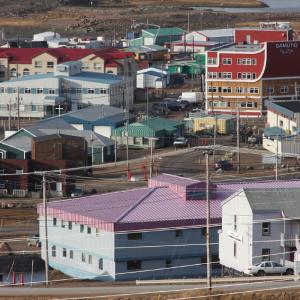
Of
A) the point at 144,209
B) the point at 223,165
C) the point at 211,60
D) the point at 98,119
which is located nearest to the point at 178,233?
the point at 144,209

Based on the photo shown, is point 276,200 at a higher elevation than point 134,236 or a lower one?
higher

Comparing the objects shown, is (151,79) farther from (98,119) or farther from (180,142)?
(180,142)

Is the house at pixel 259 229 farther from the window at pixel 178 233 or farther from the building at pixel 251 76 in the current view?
the building at pixel 251 76

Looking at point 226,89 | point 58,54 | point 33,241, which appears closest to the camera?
point 33,241

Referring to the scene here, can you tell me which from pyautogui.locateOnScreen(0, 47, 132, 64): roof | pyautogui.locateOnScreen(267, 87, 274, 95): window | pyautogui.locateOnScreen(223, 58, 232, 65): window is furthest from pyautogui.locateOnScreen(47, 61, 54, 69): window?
pyautogui.locateOnScreen(267, 87, 274, 95): window

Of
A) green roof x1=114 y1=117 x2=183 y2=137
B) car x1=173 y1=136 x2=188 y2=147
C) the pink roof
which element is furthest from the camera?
green roof x1=114 y1=117 x2=183 y2=137

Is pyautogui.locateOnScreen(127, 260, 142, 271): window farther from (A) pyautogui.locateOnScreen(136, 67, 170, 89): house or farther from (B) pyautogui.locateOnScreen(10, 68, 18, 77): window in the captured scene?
(A) pyautogui.locateOnScreen(136, 67, 170, 89): house

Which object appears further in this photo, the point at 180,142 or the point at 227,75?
the point at 227,75

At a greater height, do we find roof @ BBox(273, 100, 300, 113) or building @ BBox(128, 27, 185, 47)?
roof @ BBox(273, 100, 300, 113)
